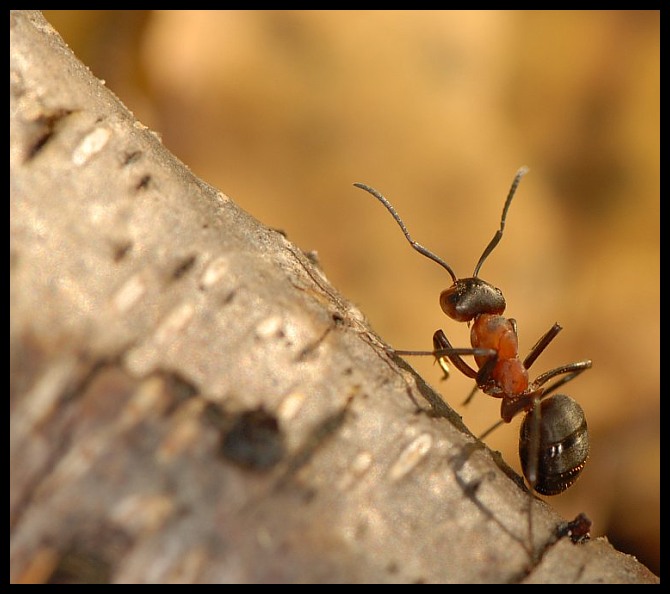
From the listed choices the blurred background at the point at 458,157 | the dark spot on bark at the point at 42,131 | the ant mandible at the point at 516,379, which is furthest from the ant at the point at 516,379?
the dark spot on bark at the point at 42,131

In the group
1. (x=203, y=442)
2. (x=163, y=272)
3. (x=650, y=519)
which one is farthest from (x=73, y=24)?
(x=650, y=519)

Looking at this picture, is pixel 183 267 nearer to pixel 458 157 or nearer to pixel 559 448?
Answer: pixel 559 448

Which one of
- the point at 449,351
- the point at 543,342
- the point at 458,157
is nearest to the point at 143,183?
the point at 449,351

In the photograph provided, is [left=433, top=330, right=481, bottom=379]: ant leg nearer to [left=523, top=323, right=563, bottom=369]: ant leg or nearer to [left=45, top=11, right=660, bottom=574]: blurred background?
[left=523, top=323, right=563, bottom=369]: ant leg

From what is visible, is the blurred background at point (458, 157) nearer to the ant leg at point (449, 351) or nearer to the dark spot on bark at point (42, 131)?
the ant leg at point (449, 351)

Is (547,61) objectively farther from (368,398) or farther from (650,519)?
(368,398)
